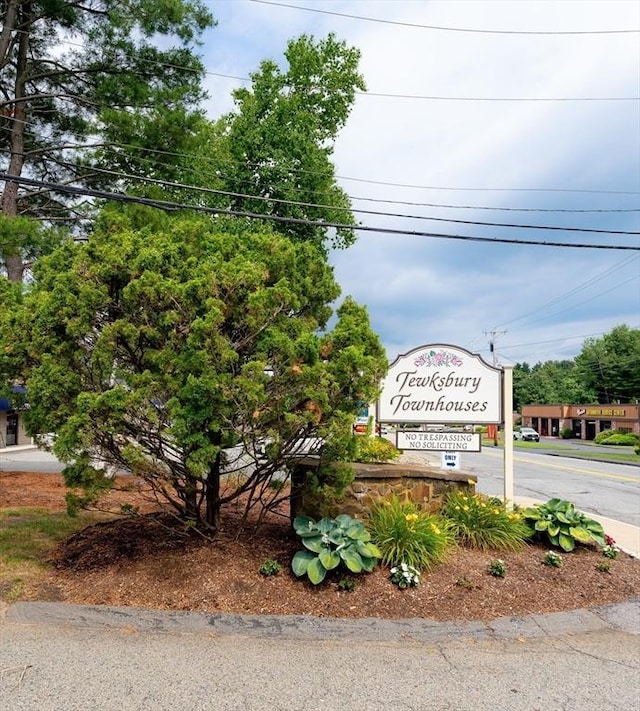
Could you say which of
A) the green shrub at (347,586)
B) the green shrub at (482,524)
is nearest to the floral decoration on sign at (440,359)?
the green shrub at (482,524)

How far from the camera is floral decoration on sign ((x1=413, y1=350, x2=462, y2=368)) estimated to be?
292 inches

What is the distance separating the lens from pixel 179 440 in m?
4.91

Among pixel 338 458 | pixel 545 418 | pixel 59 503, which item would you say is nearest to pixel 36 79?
pixel 59 503

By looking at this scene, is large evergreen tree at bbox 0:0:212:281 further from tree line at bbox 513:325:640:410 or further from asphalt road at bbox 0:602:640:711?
tree line at bbox 513:325:640:410

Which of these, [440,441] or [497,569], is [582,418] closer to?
[440,441]

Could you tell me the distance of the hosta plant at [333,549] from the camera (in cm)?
499

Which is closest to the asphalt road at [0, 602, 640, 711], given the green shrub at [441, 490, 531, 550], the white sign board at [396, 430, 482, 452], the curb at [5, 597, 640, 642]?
the curb at [5, 597, 640, 642]

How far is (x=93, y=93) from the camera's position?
12.3 meters

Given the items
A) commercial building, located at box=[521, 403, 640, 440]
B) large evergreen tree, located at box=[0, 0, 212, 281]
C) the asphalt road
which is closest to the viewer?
the asphalt road

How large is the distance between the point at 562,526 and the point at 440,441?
5.68 feet

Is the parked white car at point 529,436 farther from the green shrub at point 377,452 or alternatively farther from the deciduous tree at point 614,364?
the green shrub at point 377,452

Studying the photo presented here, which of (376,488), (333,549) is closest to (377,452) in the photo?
(376,488)

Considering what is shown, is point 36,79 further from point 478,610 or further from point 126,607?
point 478,610

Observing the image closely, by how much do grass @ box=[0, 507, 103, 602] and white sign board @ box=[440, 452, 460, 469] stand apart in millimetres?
4703
